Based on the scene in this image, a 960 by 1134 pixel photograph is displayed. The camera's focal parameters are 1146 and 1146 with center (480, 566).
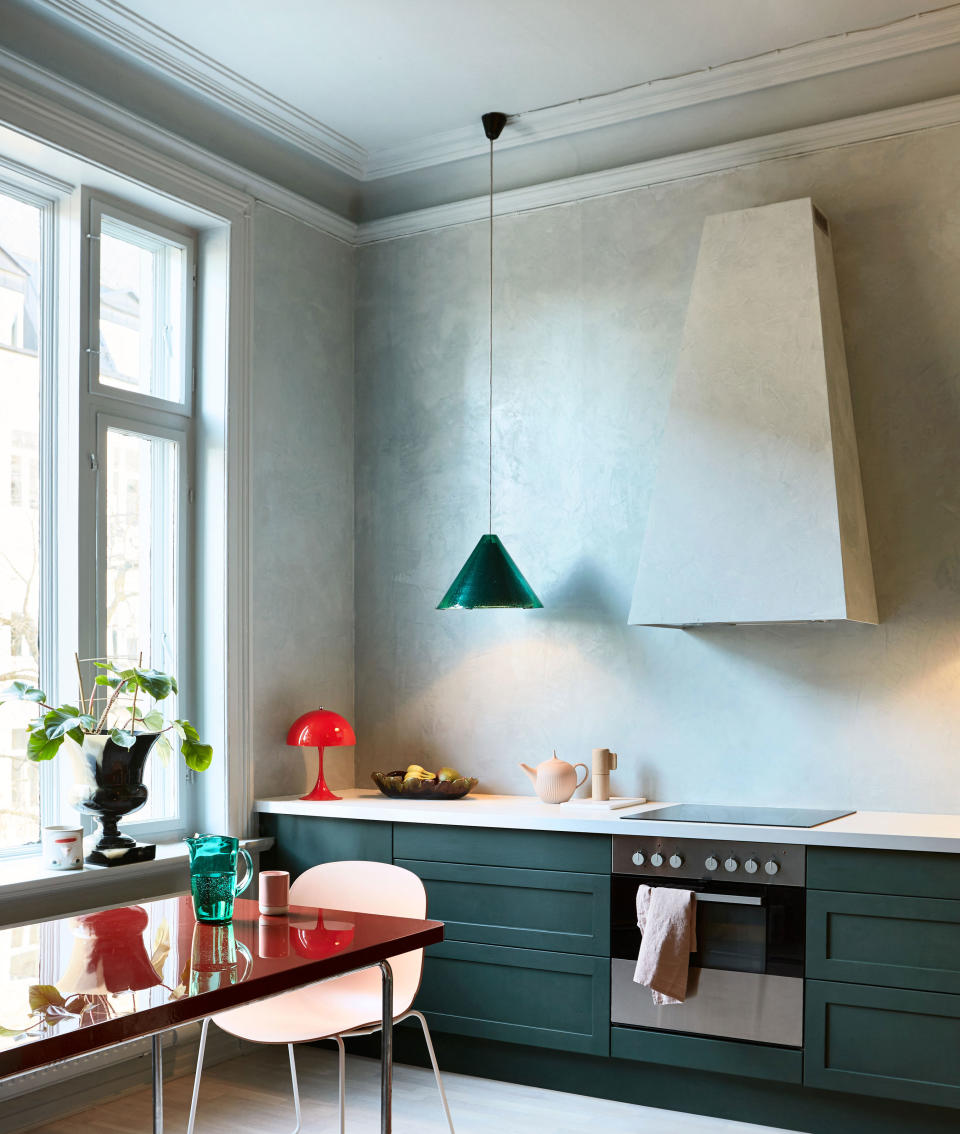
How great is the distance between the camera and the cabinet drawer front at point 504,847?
336 centimetres

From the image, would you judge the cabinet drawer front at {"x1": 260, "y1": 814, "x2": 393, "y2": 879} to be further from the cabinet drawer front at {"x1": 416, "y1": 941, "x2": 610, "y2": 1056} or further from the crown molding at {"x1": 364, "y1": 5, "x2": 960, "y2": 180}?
the crown molding at {"x1": 364, "y1": 5, "x2": 960, "y2": 180}

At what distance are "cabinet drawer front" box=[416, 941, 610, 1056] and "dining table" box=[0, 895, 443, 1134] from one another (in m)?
1.17

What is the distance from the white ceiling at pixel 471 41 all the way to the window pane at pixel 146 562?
1.24 m

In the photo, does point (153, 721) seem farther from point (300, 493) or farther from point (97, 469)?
point (300, 493)

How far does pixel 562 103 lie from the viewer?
3842 millimetres

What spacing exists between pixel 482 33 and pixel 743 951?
2742mm

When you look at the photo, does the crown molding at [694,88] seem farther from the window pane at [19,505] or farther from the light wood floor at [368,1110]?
the light wood floor at [368,1110]

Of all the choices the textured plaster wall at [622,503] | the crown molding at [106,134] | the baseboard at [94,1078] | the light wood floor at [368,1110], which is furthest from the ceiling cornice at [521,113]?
the light wood floor at [368,1110]

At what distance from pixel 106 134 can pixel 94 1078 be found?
9.19 feet

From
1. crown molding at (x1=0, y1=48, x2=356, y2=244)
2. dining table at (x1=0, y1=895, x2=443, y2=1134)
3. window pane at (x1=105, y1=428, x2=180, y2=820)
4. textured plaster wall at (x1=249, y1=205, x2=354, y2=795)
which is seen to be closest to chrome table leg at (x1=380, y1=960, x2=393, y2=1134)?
Result: dining table at (x1=0, y1=895, x2=443, y2=1134)

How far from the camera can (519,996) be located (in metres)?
3.44

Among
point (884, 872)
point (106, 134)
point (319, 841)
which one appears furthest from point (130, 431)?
point (884, 872)

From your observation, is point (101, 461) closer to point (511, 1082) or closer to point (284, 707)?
point (284, 707)

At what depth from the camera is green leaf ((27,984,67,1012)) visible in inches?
65.2
